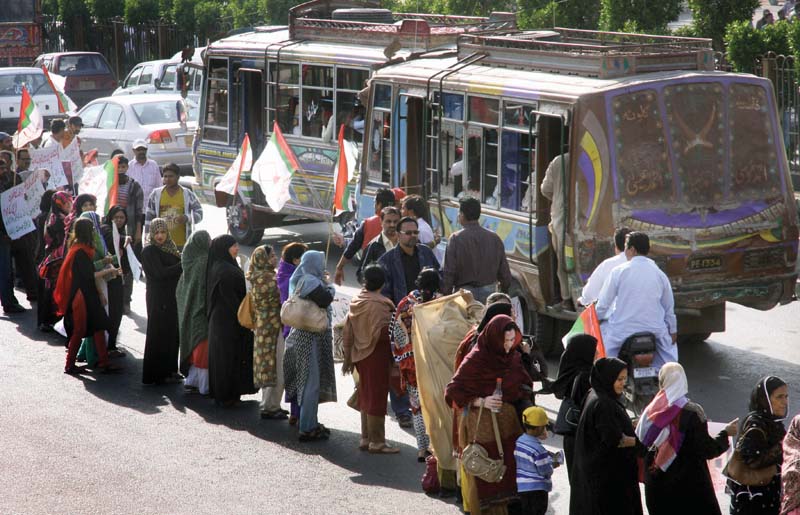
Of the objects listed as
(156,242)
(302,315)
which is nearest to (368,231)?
(156,242)

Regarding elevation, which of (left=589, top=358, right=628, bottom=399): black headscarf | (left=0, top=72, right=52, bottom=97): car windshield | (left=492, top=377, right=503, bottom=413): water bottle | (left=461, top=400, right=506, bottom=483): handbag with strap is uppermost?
(left=589, top=358, right=628, bottom=399): black headscarf

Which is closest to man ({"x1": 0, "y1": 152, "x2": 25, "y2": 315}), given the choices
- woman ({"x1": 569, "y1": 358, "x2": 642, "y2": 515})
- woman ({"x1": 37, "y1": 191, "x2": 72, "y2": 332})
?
woman ({"x1": 37, "y1": 191, "x2": 72, "y2": 332})

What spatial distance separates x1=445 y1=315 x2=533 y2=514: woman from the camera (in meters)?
6.86

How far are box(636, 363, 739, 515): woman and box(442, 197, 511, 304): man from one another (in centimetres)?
361

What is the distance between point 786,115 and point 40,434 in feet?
39.8

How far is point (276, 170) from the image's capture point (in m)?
12.6

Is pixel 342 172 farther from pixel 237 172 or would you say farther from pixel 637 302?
pixel 637 302

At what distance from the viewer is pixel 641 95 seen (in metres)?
10.4

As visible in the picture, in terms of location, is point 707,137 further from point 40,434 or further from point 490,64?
point 40,434

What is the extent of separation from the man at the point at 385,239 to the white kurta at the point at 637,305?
183 centimetres

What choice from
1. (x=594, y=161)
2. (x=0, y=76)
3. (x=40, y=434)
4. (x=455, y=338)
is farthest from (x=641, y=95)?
(x=0, y=76)

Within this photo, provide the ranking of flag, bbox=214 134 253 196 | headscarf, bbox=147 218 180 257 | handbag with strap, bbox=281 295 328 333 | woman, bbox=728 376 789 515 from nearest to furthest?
1. woman, bbox=728 376 789 515
2. handbag with strap, bbox=281 295 328 333
3. headscarf, bbox=147 218 180 257
4. flag, bbox=214 134 253 196

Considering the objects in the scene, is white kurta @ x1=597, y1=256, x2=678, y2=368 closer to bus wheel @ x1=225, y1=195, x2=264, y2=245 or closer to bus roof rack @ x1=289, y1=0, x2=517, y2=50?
bus roof rack @ x1=289, y1=0, x2=517, y2=50

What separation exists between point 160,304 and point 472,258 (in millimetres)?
2631
